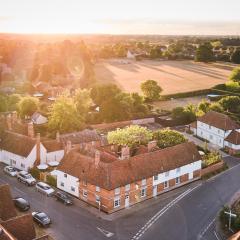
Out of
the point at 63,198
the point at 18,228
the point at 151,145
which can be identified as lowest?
the point at 63,198

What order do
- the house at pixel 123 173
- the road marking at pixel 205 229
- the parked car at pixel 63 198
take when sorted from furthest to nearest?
the parked car at pixel 63 198 < the house at pixel 123 173 < the road marking at pixel 205 229

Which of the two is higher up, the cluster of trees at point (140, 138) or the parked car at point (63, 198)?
the cluster of trees at point (140, 138)

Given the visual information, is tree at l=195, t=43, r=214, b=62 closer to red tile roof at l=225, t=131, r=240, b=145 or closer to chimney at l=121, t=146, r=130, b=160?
red tile roof at l=225, t=131, r=240, b=145

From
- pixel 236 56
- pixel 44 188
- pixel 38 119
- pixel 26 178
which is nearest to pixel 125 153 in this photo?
pixel 44 188

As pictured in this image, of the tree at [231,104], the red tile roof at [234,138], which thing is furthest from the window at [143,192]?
the tree at [231,104]

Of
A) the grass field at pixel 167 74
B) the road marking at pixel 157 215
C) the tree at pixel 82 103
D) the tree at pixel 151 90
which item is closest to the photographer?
the road marking at pixel 157 215

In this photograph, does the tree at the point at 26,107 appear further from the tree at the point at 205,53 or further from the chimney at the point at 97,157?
the tree at the point at 205,53

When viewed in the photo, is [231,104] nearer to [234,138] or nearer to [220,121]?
[220,121]
